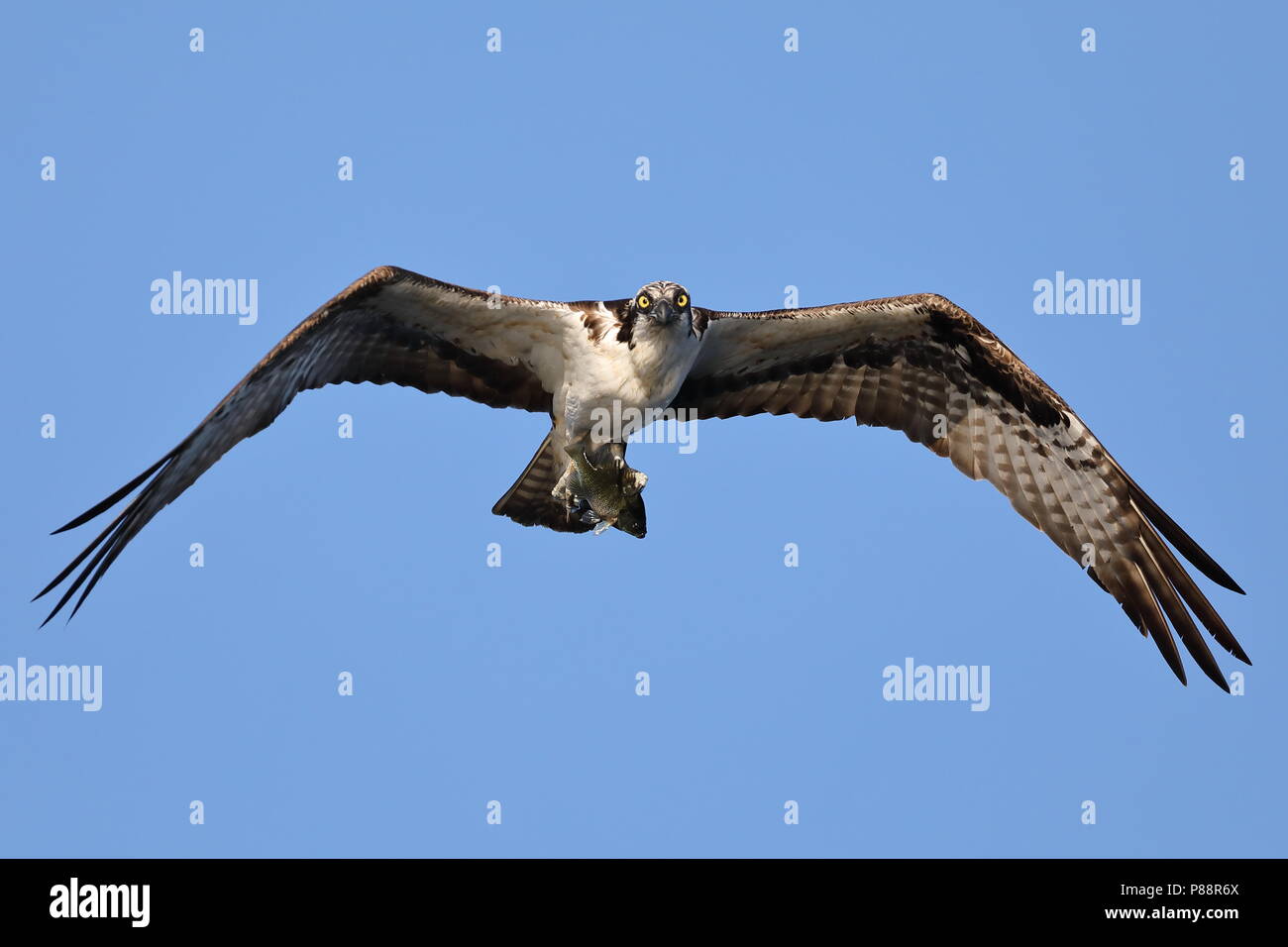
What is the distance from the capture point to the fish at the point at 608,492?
12867 millimetres

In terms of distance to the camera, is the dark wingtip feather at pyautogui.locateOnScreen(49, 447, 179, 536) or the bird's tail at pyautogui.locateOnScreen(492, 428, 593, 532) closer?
the dark wingtip feather at pyautogui.locateOnScreen(49, 447, 179, 536)

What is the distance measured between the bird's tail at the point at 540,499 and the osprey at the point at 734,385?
0.05ft

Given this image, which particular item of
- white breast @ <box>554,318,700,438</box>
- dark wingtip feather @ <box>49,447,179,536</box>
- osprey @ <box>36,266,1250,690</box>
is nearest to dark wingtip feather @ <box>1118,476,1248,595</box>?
osprey @ <box>36,266,1250,690</box>

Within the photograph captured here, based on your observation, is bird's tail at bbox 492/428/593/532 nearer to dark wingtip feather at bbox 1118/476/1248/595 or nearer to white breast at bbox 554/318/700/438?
white breast at bbox 554/318/700/438

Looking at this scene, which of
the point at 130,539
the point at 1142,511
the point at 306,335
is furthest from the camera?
the point at 1142,511

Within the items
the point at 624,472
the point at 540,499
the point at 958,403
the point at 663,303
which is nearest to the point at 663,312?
the point at 663,303

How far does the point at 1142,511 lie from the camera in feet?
42.3

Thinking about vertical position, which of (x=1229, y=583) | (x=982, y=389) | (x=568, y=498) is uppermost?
(x=982, y=389)

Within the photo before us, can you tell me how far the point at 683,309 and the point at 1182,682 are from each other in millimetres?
4924

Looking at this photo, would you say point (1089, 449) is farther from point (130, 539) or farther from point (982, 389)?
point (130, 539)

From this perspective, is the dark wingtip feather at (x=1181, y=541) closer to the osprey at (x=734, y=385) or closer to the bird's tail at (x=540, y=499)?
the osprey at (x=734, y=385)

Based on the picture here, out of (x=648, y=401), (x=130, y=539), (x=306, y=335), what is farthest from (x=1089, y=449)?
(x=130, y=539)

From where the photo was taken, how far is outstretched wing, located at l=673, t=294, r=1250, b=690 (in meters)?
13.1

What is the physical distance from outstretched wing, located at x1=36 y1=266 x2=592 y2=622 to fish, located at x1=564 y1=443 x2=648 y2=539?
0.74 m
